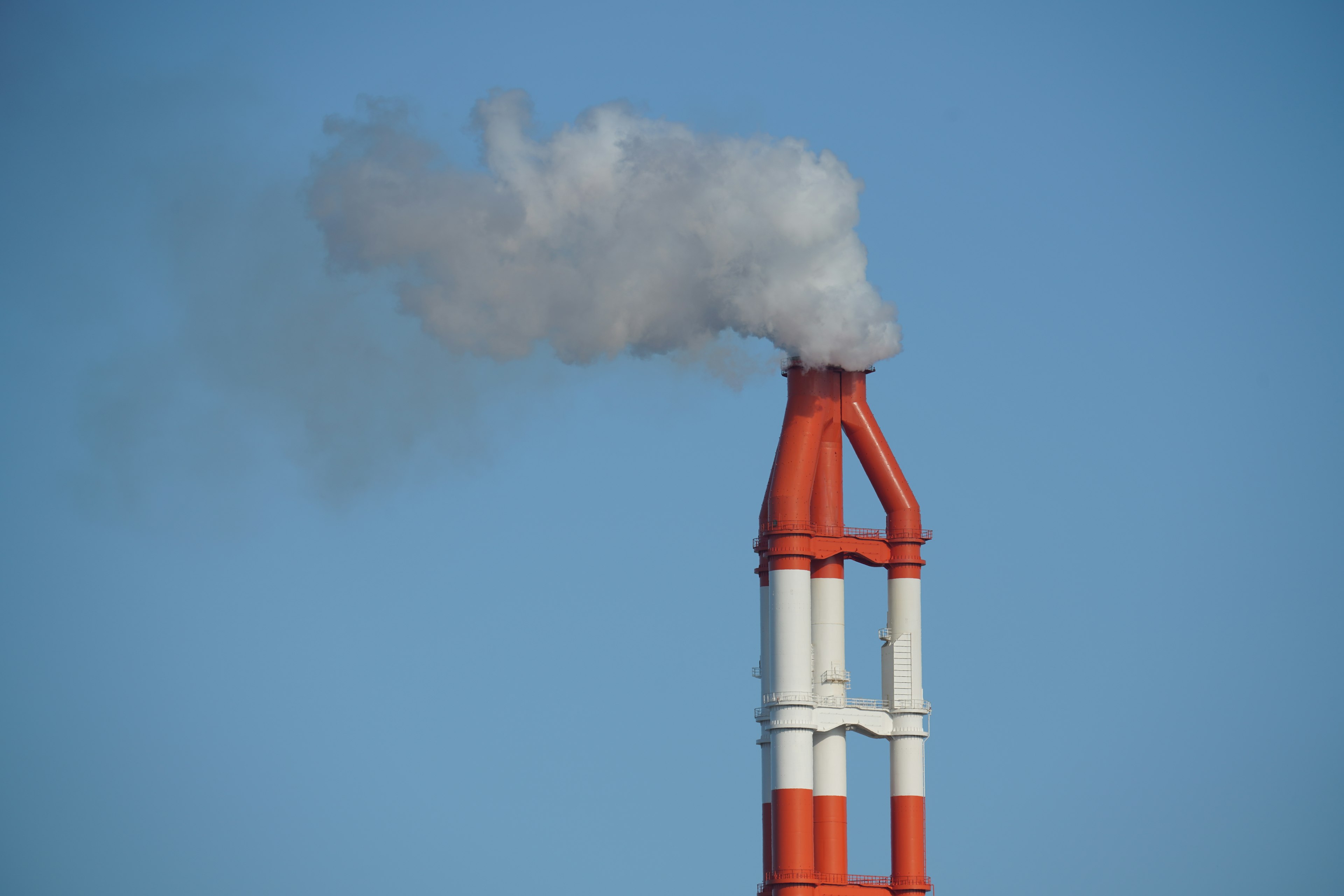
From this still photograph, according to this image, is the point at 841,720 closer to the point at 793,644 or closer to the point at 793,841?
the point at 793,644

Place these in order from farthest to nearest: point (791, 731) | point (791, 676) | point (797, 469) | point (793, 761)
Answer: point (797, 469), point (791, 676), point (791, 731), point (793, 761)

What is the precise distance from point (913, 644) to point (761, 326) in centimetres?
1413

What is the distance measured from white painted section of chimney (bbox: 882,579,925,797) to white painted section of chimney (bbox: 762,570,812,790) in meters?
4.01

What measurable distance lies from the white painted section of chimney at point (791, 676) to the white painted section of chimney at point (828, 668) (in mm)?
1179

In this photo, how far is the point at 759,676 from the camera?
109062mm

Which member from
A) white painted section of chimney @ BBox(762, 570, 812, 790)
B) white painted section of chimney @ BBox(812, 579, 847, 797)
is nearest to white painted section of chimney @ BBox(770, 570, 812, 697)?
white painted section of chimney @ BBox(762, 570, 812, 790)

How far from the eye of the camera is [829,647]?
10912 centimetres

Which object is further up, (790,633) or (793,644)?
(790,633)

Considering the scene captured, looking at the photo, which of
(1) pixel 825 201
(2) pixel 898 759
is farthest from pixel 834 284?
(2) pixel 898 759


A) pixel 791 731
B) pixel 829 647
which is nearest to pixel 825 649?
pixel 829 647

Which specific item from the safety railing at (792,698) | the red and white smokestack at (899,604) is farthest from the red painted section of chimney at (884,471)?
the safety railing at (792,698)

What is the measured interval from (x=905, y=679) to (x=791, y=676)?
217 inches

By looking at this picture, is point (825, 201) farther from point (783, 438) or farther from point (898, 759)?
point (898, 759)

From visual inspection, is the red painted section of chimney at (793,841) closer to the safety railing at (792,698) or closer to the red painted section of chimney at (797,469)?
the safety railing at (792,698)
